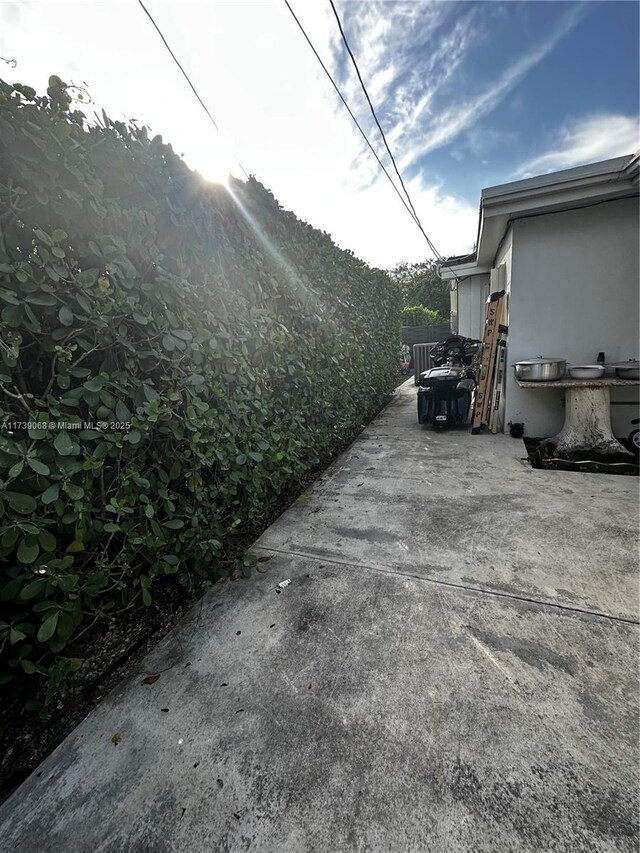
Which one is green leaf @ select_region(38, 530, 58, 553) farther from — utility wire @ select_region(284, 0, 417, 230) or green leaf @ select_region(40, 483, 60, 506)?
utility wire @ select_region(284, 0, 417, 230)

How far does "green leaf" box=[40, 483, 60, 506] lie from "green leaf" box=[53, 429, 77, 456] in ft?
0.35

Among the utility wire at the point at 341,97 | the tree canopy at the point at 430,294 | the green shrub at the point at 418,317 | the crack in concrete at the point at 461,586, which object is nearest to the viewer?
the crack in concrete at the point at 461,586

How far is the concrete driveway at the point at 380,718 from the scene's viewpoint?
2.91 feet

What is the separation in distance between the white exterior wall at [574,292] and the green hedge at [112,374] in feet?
11.2

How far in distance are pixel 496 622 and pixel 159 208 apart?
2.43 metres

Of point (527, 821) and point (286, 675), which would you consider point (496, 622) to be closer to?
point (527, 821)

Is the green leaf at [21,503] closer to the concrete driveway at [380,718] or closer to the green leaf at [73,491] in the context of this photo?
the green leaf at [73,491]

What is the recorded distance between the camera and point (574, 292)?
3.86 metres

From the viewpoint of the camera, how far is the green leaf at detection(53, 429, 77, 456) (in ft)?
3.44

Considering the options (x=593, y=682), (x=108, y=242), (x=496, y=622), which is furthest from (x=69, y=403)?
(x=593, y=682)

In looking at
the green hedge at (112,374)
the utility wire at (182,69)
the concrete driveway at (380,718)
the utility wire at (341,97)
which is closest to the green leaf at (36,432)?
the green hedge at (112,374)

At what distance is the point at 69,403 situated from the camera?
1.12 metres

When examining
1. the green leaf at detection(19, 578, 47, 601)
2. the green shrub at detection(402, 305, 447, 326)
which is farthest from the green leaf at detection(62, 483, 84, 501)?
the green shrub at detection(402, 305, 447, 326)

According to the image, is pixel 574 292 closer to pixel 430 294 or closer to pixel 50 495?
pixel 50 495
